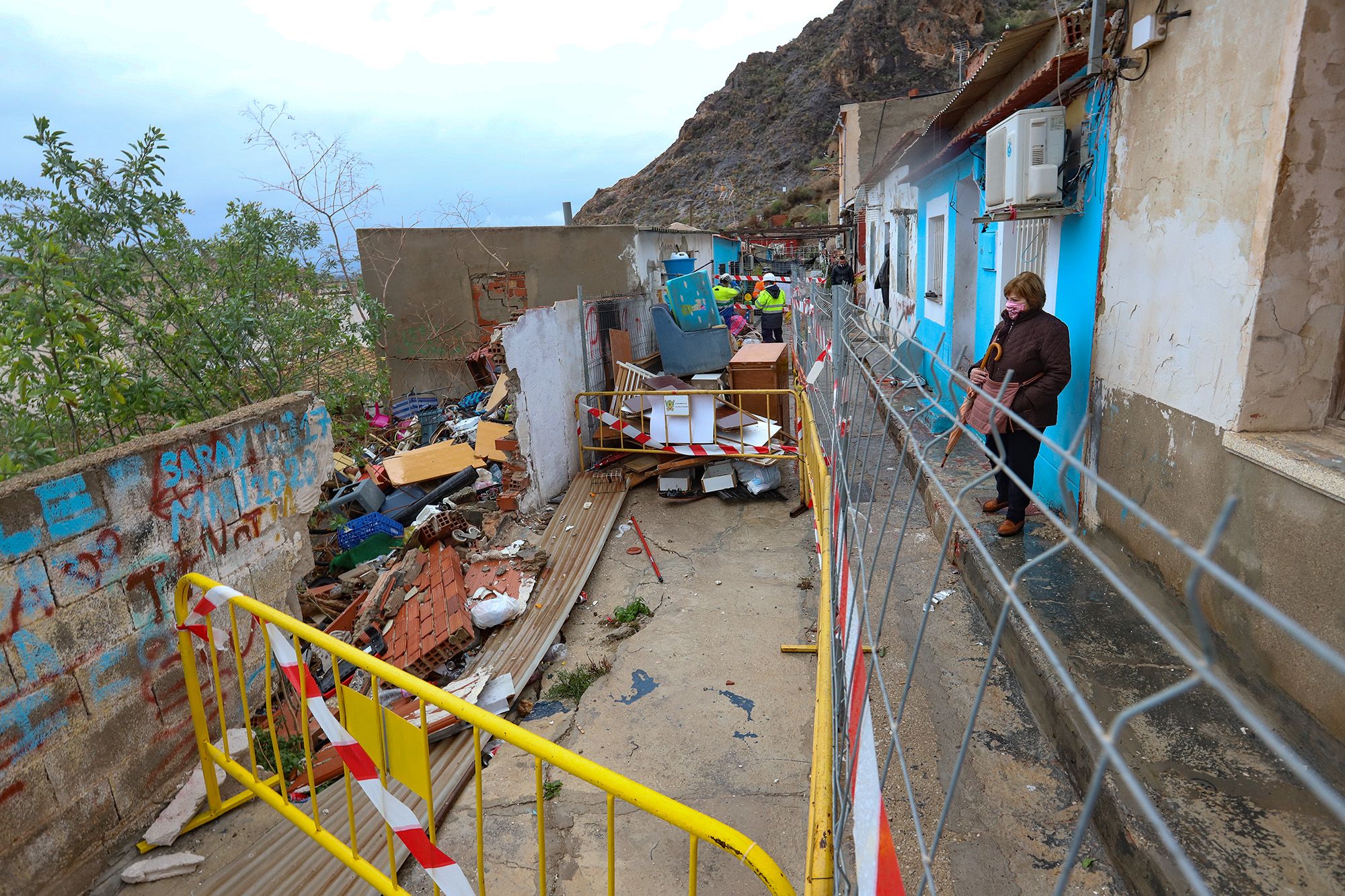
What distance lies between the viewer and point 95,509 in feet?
10.1

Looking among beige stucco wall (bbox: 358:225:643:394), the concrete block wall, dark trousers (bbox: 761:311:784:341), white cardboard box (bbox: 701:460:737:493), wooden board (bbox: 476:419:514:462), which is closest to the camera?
the concrete block wall

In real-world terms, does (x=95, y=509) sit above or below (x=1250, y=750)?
above

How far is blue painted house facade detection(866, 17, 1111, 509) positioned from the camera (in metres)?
4.95

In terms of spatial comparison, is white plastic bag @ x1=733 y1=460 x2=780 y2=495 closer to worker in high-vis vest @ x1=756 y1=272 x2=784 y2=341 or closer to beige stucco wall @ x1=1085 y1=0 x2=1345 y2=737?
beige stucco wall @ x1=1085 y1=0 x2=1345 y2=737

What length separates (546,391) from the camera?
7.72m

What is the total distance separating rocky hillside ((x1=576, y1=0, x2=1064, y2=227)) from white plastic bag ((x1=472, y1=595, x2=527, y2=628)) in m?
48.8

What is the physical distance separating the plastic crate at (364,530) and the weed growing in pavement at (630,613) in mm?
2407

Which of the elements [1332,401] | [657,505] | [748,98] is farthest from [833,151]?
[1332,401]

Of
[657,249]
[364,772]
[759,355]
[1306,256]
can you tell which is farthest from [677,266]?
[364,772]

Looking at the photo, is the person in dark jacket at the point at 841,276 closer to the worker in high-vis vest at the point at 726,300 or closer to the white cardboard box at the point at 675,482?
the worker in high-vis vest at the point at 726,300

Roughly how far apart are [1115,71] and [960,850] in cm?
426

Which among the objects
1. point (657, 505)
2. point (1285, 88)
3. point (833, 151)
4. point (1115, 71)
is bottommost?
point (657, 505)

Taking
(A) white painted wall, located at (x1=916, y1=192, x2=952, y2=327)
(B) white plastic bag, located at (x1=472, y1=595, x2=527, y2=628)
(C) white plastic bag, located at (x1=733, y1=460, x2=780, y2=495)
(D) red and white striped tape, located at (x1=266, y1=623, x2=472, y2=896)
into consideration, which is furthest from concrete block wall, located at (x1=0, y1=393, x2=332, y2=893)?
(A) white painted wall, located at (x1=916, y1=192, x2=952, y2=327)

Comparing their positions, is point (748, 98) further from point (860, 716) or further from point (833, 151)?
point (860, 716)
